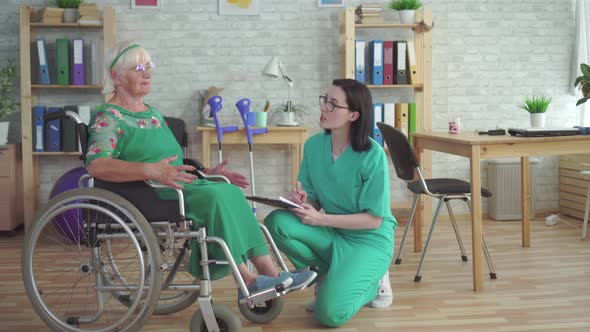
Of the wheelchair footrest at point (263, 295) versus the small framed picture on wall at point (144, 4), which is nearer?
the wheelchair footrest at point (263, 295)

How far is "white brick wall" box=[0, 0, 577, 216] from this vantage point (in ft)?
17.3

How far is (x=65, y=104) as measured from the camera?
5.29 metres

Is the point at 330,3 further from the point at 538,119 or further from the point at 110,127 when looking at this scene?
the point at 110,127

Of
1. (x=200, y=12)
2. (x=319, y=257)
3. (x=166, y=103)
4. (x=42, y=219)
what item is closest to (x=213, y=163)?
(x=166, y=103)

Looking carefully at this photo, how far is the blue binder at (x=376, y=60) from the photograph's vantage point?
16.9 feet

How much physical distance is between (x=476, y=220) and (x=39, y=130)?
3.01 metres

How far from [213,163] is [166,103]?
0.55m

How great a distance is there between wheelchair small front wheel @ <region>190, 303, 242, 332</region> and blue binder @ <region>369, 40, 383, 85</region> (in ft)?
9.66

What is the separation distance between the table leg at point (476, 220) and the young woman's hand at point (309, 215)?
93 centimetres

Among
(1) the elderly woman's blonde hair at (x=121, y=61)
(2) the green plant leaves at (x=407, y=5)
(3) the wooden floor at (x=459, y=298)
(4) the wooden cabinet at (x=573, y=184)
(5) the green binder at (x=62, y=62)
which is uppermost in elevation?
(2) the green plant leaves at (x=407, y=5)

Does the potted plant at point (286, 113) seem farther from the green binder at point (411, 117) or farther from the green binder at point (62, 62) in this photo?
the green binder at point (62, 62)

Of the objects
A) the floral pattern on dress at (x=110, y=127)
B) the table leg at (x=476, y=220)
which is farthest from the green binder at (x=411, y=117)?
the floral pattern on dress at (x=110, y=127)

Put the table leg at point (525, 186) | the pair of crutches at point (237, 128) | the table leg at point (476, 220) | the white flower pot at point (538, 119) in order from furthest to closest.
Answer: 1. the table leg at point (525, 186)
2. the pair of crutches at point (237, 128)
3. the white flower pot at point (538, 119)
4. the table leg at point (476, 220)

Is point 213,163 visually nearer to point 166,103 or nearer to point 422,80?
point 166,103
